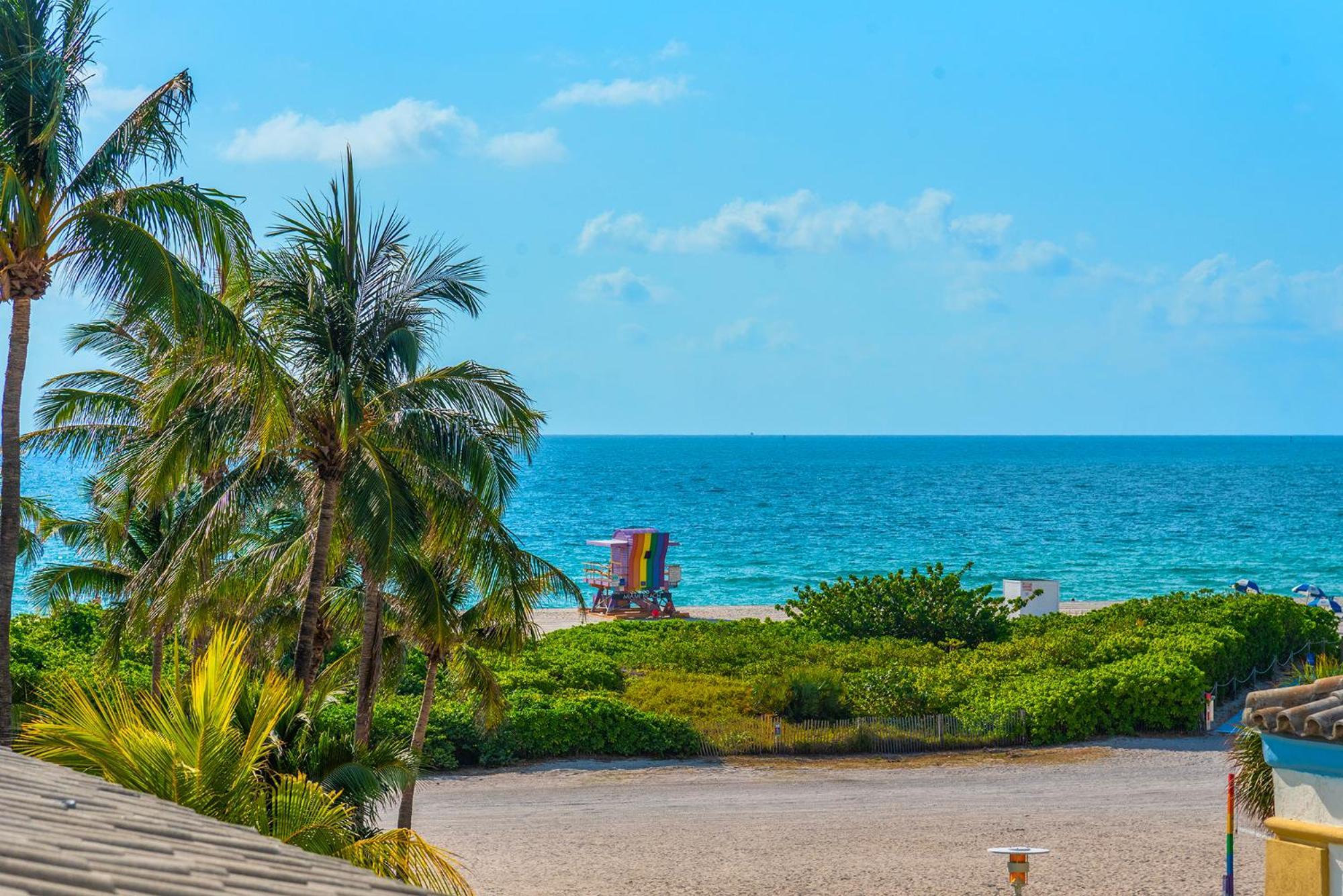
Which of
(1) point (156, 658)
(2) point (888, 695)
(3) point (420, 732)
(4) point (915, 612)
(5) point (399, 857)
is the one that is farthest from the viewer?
(4) point (915, 612)

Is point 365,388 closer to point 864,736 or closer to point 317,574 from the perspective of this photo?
point 317,574

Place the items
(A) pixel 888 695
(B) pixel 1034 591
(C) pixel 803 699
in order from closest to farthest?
(C) pixel 803 699 < (A) pixel 888 695 < (B) pixel 1034 591

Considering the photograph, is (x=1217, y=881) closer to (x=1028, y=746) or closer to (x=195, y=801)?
(x=1028, y=746)

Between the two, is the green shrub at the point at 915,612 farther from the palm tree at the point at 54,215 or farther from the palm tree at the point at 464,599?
the palm tree at the point at 54,215

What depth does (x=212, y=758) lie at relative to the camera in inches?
305

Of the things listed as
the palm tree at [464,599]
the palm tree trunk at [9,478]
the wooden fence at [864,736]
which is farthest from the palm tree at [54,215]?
the wooden fence at [864,736]

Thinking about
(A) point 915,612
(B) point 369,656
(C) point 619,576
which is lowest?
(B) point 369,656

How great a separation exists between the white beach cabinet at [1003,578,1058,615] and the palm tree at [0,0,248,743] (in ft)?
97.7

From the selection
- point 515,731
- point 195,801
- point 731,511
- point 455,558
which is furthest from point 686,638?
point 731,511

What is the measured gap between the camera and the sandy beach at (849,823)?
14.8 meters

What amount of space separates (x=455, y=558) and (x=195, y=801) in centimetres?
754

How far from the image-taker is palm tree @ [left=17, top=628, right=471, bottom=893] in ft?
25.2

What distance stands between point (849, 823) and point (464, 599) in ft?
21.0

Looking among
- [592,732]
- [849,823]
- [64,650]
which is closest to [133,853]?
[849,823]
